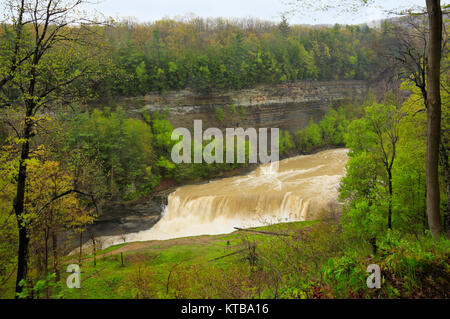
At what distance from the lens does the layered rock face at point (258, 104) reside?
4550cm

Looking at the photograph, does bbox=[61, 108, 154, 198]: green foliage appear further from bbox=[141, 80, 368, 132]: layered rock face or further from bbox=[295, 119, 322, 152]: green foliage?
bbox=[295, 119, 322, 152]: green foliage

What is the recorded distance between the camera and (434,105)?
5.56m

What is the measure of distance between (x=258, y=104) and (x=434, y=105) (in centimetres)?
4719

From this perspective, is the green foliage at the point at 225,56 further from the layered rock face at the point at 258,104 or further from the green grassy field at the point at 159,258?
the green grassy field at the point at 159,258

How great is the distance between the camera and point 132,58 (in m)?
44.7

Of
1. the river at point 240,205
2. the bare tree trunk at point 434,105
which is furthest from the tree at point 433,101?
the river at point 240,205

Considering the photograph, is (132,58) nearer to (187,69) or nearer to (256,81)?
(187,69)

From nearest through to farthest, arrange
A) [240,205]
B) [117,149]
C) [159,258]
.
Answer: [159,258], [240,205], [117,149]

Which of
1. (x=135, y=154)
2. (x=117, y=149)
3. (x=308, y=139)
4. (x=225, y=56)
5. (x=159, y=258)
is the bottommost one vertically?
(x=159, y=258)

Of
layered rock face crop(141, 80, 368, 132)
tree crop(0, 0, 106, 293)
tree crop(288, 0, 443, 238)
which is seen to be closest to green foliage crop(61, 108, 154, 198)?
layered rock face crop(141, 80, 368, 132)

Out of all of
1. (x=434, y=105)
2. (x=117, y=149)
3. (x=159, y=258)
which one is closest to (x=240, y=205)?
(x=159, y=258)

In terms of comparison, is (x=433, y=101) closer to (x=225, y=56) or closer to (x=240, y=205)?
(x=240, y=205)

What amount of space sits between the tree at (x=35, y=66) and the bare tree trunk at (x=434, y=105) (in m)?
8.35
